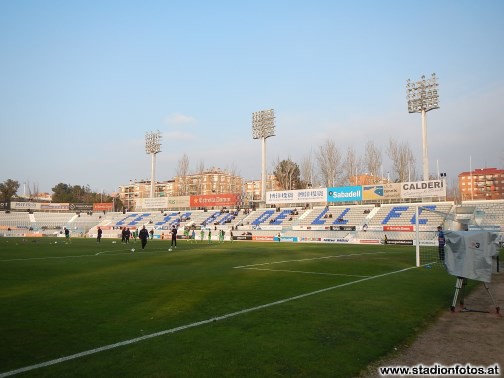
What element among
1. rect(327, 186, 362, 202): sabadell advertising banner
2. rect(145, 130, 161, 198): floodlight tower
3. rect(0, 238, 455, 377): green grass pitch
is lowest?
rect(0, 238, 455, 377): green grass pitch

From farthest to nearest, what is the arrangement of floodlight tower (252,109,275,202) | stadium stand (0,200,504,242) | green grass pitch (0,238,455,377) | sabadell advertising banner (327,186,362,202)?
floodlight tower (252,109,275,202)
sabadell advertising banner (327,186,362,202)
stadium stand (0,200,504,242)
green grass pitch (0,238,455,377)

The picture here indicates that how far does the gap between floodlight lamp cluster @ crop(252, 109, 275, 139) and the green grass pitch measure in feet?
167

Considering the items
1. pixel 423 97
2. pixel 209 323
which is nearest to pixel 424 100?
pixel 423 97

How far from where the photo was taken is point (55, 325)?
301 inches

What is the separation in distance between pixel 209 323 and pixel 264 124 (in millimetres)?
58158

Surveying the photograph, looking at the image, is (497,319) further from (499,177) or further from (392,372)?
(499,177)

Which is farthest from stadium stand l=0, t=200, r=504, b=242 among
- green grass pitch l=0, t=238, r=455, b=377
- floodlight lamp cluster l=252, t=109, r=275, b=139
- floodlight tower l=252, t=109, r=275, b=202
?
green grass pitch l=0, t=238, r=455, b=377

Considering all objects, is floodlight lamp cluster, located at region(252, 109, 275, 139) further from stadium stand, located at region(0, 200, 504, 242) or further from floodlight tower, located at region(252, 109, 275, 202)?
stadium stand, located at region(0, 200, 504, 242)

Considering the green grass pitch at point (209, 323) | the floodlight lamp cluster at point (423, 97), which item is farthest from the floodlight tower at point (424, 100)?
the green grass pitch at point (209, 323)

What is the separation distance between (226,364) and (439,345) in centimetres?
382

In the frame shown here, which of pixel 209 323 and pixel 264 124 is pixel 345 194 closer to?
pixel 264 124

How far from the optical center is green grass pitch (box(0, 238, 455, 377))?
5.47 metres

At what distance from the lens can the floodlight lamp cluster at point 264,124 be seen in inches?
2510

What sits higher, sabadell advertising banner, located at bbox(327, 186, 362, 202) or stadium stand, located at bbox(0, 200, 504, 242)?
sabadell advertising banner, located at bbox(327, 186, 362, 202)
